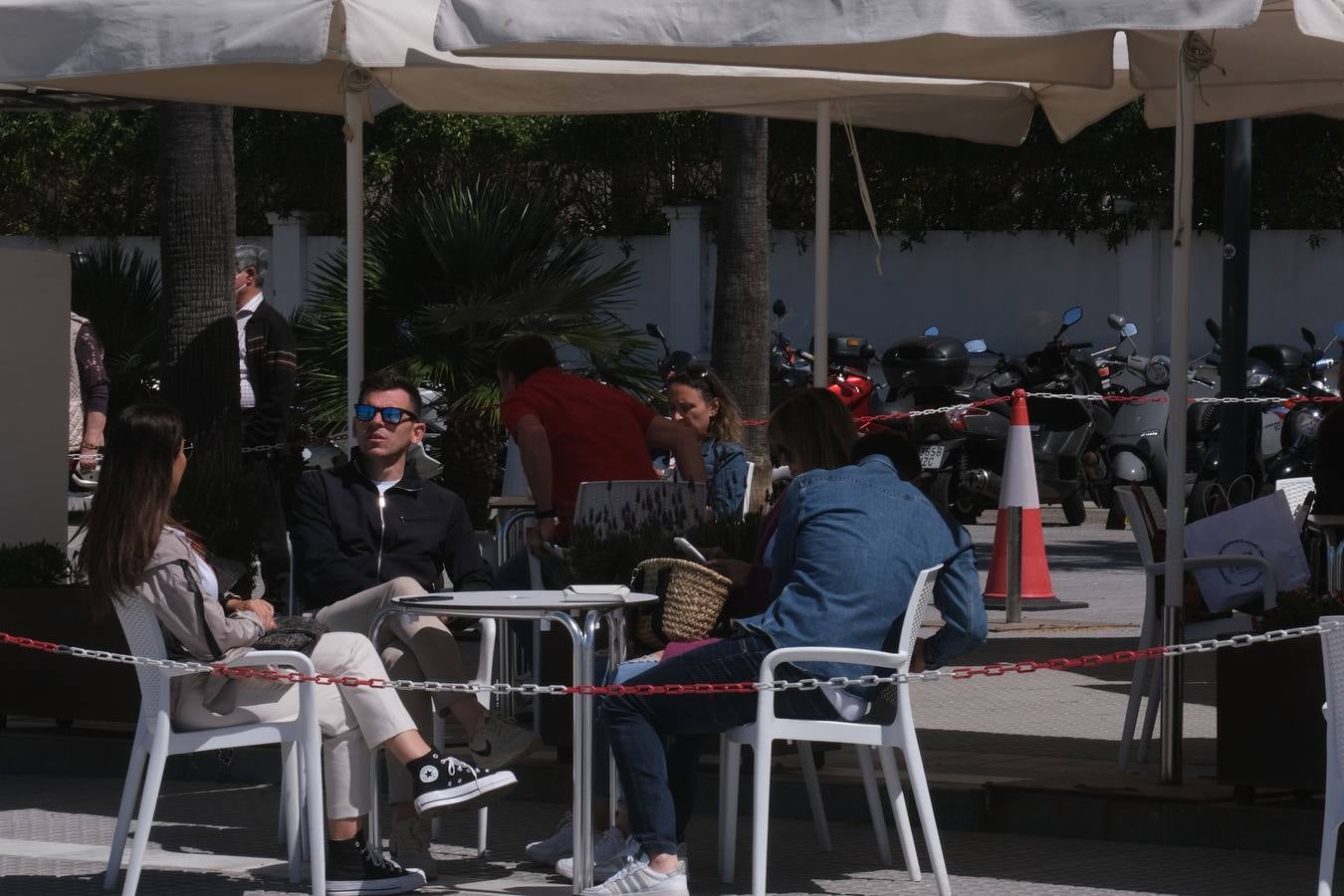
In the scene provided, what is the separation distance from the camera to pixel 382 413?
6.62m

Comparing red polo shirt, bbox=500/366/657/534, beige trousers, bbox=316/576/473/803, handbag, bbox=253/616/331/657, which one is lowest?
beige trousers, bbox=316/576/473/803

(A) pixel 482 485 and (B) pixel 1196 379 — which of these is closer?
(A) pixel 482 485

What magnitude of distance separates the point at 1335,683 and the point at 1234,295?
323 inches

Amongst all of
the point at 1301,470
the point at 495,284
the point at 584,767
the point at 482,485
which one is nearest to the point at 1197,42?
the point at 584,767

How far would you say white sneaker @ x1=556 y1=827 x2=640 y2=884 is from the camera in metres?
5.76

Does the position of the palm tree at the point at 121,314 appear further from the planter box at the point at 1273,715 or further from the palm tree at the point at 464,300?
the planter box at the point at 1273,715

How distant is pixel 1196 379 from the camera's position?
16.5m

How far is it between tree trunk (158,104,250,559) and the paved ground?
280 centimetres

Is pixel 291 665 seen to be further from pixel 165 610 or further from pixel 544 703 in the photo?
pixel 544 703

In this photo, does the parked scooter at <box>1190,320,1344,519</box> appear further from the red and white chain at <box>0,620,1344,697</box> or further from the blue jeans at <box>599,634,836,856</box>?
the blue jeans at <box>599,634,836,856</box>

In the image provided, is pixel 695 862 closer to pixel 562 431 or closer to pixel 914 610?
pixel 914 610

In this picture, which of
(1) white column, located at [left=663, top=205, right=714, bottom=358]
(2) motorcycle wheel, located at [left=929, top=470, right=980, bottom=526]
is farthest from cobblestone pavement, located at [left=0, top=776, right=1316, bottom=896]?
(1) white column, located at [left=663, top=205, right=714, bottom=358]

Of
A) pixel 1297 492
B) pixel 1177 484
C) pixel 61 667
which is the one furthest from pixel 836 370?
pixel 1177 484

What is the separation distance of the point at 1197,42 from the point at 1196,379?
1049 cm
